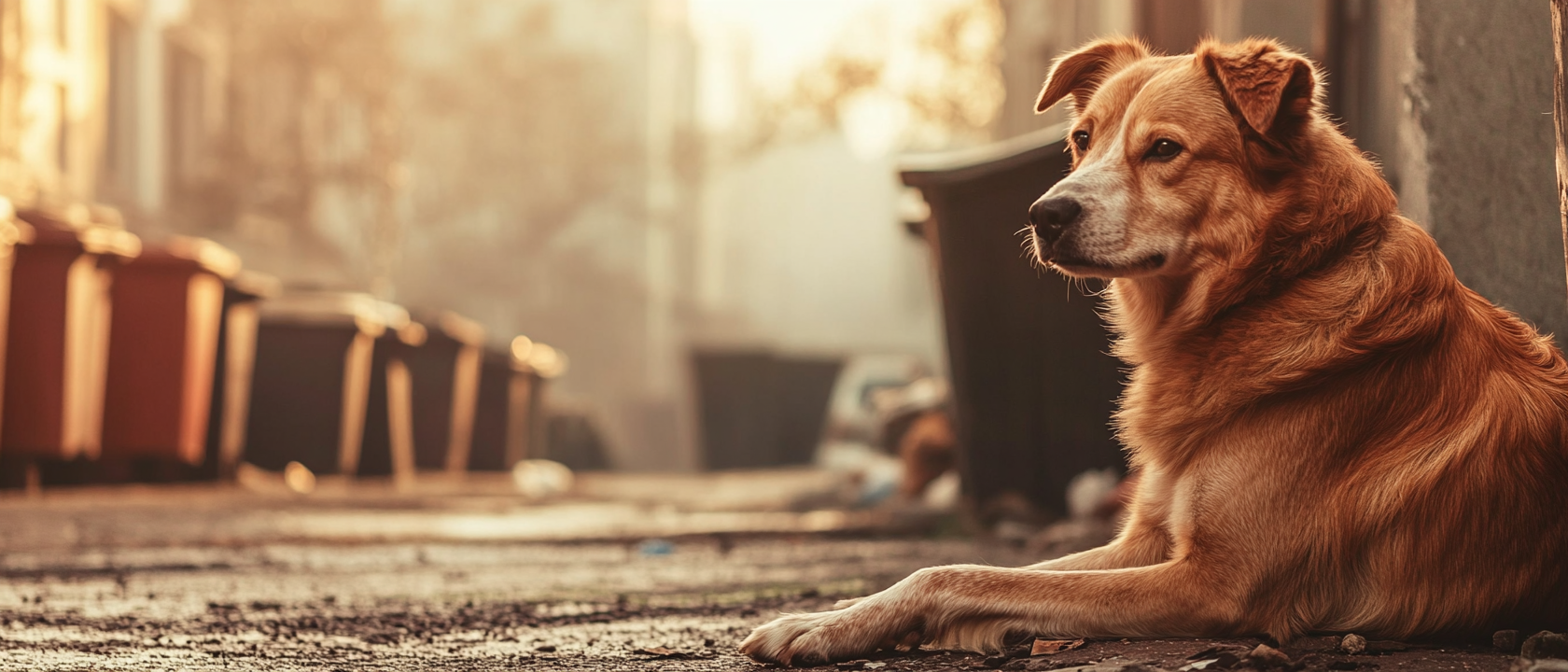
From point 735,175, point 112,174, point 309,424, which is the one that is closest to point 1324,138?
point 309,424

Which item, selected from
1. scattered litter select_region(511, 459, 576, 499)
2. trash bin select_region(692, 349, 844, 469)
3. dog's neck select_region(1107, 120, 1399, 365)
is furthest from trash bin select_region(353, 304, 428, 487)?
dog's neck select_region(1107, 120, 1399, 365)

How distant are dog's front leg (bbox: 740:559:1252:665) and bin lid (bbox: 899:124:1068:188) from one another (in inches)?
139

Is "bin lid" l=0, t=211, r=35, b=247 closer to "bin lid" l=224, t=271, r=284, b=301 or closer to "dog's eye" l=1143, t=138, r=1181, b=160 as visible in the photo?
"bin lid" l=224, t=271, r=284, b=301

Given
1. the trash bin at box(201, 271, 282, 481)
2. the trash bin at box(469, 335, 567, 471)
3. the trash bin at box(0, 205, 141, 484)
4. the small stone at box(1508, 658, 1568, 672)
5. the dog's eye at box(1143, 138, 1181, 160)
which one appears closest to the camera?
the small stone at box(1508, 658, 1568, 672)

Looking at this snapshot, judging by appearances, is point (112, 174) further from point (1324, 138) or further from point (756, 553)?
point (1324, 138)

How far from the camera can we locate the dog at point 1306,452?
2.60 meters

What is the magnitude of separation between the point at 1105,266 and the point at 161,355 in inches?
319

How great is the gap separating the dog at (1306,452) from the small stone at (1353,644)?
0.10 metres

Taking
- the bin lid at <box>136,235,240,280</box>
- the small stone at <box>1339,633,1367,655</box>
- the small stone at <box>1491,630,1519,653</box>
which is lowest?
the small stone at <box>1339,633,1367,655</box>

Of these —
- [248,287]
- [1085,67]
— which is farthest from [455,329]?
[1085,67]

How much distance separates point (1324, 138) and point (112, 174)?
1651 centimetres

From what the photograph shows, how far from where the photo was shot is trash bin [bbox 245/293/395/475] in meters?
12.2

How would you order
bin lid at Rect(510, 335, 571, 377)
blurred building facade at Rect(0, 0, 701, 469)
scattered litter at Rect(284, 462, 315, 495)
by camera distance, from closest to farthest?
scattered litter at Rect(284, 462, 315, 495)
bin lid at Rect(510, 335, 571, 377)
blurred building facade at Rect(0, 0, 701, 469)

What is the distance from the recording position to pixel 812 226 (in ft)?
171
